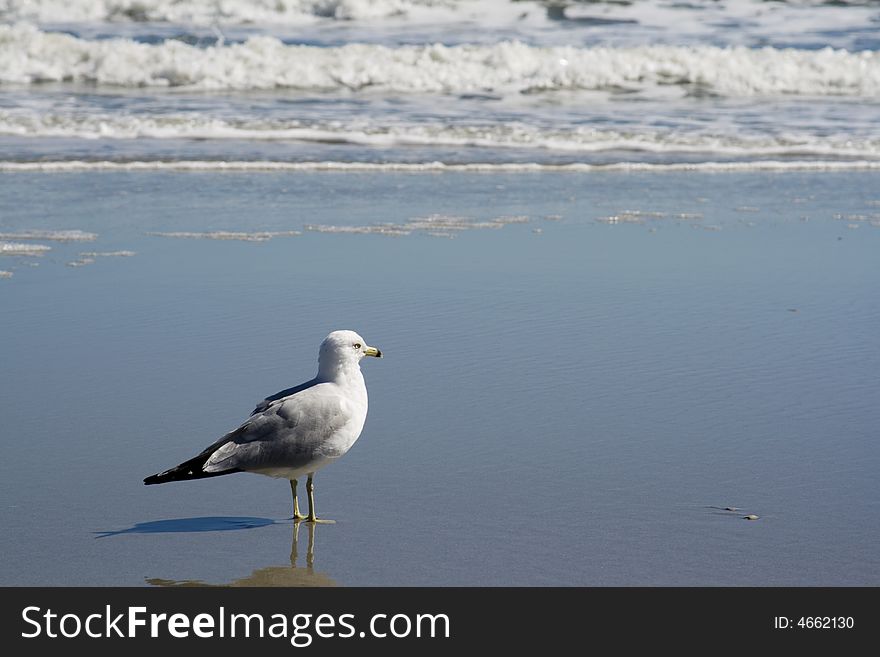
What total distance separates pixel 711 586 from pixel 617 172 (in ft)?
28.5

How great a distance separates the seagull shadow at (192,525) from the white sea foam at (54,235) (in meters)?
4.62

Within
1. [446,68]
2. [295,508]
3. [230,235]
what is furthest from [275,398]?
[446,68]

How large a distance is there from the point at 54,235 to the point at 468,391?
4.14m

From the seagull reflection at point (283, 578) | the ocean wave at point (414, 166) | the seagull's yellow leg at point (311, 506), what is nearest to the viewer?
the seagull reflection at point (283, 578)

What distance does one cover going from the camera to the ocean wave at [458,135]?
13234 mm

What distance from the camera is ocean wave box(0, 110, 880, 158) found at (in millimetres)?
13234

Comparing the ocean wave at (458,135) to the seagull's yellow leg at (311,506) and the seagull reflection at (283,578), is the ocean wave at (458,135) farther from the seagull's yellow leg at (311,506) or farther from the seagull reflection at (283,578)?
the seagull reflection at (283,578)

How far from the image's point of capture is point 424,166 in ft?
38.8

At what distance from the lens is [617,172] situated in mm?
11719

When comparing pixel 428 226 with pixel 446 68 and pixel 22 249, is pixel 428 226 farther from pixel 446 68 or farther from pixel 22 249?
pixel 446 68

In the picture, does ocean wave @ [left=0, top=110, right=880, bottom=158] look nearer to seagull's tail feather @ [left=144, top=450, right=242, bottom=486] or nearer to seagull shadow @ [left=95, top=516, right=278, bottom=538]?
seagull shadow @ [left=95, top=516, right=278, bottom=538]

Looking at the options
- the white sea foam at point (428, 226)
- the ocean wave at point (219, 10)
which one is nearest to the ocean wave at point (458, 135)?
the white sea foam at point (428, 226)
